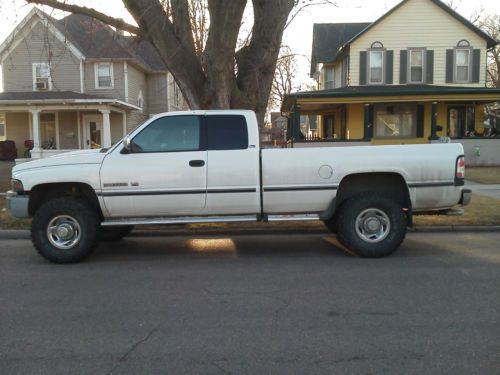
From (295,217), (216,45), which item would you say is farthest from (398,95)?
(295,217)

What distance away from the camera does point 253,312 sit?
189 inches

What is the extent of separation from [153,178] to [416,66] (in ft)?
72.0

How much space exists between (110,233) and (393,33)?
2154 cm

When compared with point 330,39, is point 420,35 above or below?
below

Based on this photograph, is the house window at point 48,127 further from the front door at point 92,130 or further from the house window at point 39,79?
the front door at point 92,130

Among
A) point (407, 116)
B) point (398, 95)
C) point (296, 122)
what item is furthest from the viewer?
point (407, 116)

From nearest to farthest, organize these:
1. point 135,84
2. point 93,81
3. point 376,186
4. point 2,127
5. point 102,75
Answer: point 376,186 → point 93,81 → point 102,75 → point 2,127 → point 135,84

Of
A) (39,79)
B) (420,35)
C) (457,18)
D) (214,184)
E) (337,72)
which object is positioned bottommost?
(214,184)

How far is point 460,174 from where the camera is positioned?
7.05 m

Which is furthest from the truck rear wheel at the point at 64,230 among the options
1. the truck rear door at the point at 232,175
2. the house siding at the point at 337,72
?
the house siding at the point at 337,72

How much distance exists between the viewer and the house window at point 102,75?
2861cm

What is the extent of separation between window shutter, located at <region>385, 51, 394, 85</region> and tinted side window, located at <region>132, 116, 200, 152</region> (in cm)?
2038

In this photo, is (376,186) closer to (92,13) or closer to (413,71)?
(92,13)

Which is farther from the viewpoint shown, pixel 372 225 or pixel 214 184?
pixel 372 225
